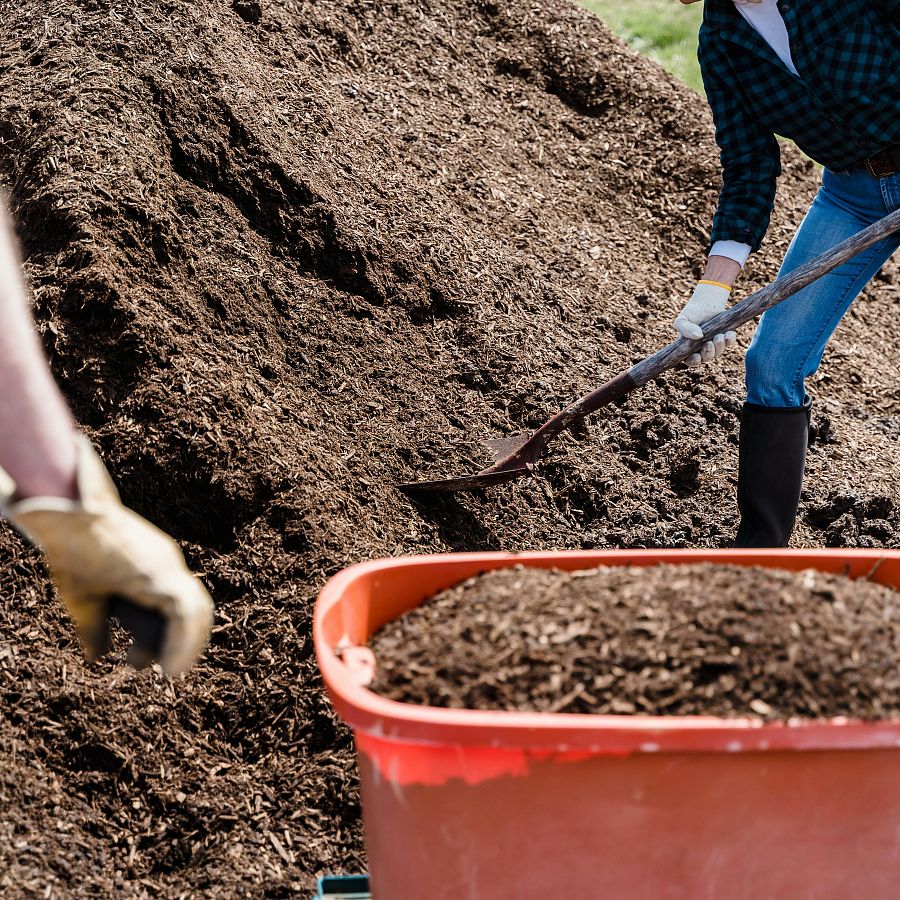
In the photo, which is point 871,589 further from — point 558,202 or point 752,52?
point 558,202

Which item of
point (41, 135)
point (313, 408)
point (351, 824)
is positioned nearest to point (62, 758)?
point (351, 824)

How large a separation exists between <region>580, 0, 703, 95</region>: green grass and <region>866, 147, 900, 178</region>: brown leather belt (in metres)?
4.74

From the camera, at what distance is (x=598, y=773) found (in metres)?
1.41

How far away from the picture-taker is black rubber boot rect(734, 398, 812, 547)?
2.87m

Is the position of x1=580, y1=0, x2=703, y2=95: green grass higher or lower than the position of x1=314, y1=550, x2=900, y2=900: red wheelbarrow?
higher

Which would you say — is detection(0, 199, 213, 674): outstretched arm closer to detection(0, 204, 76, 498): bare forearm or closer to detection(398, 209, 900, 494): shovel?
detection(0, 204, 76, 498): bare forearm

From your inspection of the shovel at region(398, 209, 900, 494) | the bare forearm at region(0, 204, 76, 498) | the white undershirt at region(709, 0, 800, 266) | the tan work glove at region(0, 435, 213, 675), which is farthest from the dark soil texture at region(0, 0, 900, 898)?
the white undershirt at region(709, 0, 800, 266)

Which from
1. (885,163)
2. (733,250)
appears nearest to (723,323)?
(733,250)

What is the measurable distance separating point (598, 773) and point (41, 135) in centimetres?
285

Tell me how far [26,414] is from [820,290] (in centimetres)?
221

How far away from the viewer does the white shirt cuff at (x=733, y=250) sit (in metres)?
2.80

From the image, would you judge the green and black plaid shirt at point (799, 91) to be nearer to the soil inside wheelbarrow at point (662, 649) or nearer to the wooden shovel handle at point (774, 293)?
the wooden shovel handle at point (774, 293)

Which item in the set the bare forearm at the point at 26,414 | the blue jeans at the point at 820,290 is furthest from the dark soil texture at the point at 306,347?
the bare forearm at the point at 26,414

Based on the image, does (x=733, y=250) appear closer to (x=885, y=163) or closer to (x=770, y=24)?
(x=885, y=163)
